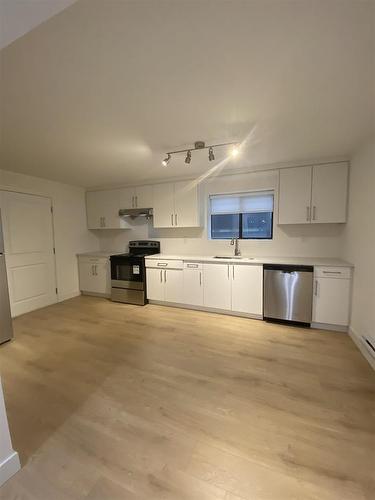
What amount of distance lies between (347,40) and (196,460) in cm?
255

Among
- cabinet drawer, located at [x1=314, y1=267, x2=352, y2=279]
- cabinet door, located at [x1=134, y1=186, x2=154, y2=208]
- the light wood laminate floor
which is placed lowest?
the light wood laminate floor

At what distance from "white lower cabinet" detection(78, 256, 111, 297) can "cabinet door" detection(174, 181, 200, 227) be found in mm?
1780

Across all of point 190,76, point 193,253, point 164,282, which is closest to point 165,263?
point 164,282

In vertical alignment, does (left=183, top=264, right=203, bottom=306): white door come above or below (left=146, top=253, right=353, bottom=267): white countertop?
below

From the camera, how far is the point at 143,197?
4391 mm

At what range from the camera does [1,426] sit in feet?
4.03

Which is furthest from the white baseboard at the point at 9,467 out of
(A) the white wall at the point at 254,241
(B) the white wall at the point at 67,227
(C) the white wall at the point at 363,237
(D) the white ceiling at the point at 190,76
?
(B) the white wall at the point at 67,227

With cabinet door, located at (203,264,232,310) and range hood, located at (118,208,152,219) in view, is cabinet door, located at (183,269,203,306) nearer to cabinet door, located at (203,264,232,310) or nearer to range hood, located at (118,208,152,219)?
cabinet door, located at (203,264,232,310)

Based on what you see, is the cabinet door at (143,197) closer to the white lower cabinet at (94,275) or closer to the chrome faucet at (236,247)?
the white lower cabinet at (94,275)

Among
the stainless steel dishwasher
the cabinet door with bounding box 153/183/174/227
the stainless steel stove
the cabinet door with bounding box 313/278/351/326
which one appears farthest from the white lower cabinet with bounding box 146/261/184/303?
the cabinet door with bounding box 313/278/351/326

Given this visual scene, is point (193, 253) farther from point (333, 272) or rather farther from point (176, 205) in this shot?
point (333, 272)

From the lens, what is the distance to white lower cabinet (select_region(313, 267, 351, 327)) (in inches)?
115

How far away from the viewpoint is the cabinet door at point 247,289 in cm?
335

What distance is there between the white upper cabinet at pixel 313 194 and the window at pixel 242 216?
0.40m
